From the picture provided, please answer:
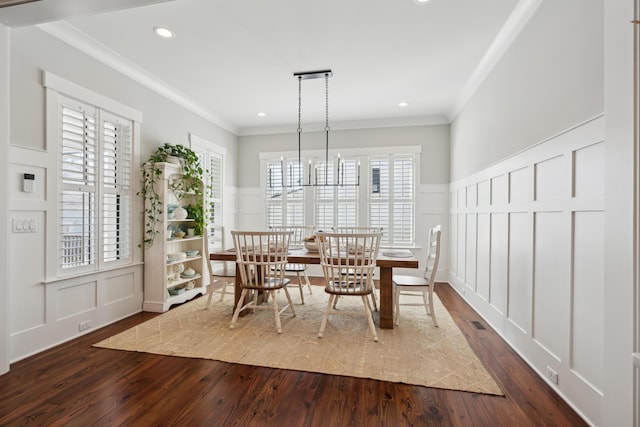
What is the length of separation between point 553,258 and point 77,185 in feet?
13.0

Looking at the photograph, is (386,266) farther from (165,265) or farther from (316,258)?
(165,265)

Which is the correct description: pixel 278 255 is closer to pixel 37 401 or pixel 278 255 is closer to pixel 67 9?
pixel 37 401

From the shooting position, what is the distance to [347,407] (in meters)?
1.84

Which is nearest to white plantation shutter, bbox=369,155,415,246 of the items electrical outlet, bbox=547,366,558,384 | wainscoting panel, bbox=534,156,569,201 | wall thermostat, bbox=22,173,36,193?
wainscoting panel, bbox=534,156,569,201

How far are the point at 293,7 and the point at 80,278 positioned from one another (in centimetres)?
309

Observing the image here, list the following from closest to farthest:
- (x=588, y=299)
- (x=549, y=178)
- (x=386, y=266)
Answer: (x=588, y=299) < (x=549, y=178) < (x=386, y=266)

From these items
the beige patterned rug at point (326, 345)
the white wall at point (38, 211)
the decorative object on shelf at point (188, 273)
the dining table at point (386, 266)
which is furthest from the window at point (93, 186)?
the dining table at point (386, 266)

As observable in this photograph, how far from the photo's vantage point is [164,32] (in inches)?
111

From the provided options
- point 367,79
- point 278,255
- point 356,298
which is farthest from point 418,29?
point 356,298

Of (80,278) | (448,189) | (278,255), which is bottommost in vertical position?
(80,278)

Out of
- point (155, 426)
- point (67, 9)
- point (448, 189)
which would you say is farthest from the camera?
point (448, 189)

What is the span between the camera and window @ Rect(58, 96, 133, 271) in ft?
9.21

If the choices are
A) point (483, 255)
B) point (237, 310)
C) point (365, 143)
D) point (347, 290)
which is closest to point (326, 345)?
point (347, 290)

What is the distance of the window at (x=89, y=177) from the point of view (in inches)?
107
